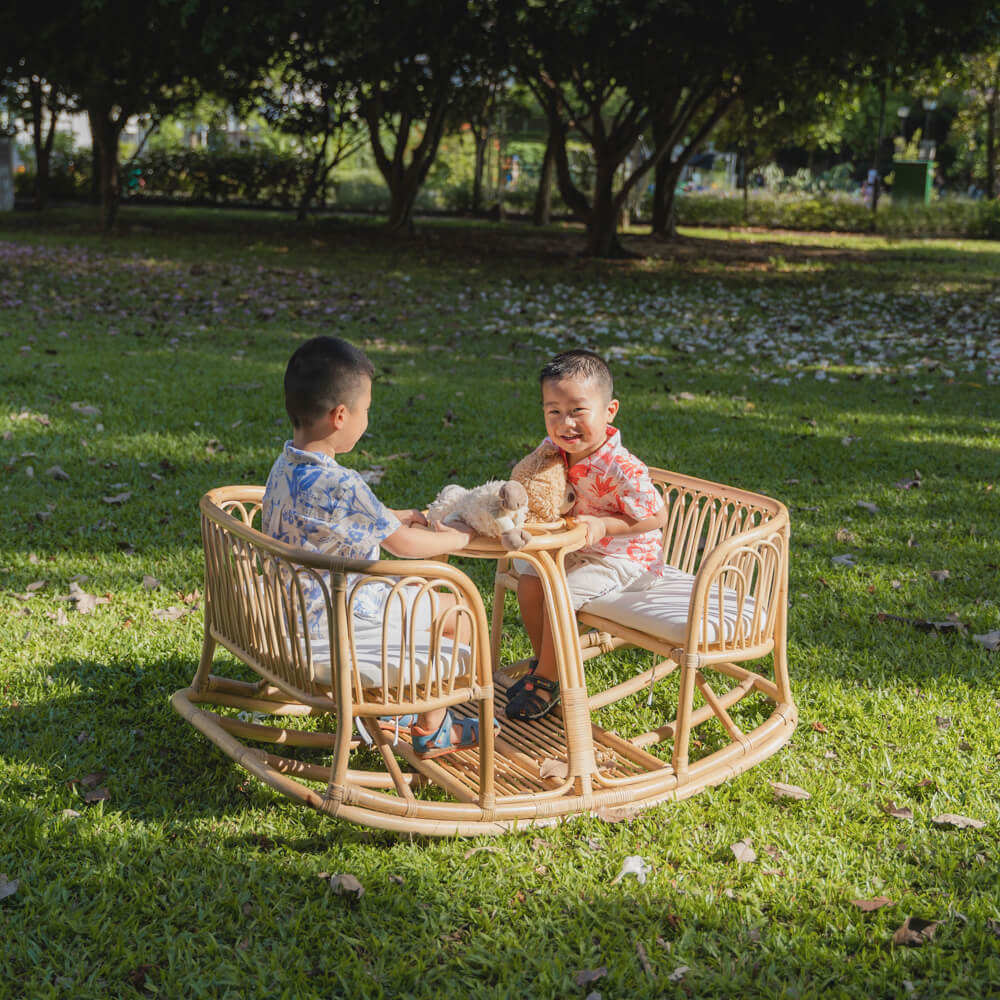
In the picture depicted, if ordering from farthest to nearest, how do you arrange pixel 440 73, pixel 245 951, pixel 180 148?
pixel 180 148 < pixel 440 73 < pixel 245 951

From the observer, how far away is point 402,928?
273cm

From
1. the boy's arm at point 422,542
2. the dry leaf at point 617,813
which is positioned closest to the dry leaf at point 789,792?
the dry leaf at point 617,813

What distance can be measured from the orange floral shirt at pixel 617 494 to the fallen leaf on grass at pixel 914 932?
56.9 inches

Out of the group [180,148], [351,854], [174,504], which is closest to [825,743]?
[351,854]

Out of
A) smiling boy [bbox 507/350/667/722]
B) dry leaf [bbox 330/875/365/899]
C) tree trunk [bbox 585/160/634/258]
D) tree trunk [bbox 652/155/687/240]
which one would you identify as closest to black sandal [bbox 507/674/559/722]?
smiling boy [bbox 507/350/667/722]

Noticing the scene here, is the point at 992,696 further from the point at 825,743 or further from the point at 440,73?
the point at 440,73

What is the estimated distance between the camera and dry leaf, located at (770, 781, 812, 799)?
3.39 m

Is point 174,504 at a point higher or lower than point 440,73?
lower

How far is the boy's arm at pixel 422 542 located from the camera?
10.0 ft

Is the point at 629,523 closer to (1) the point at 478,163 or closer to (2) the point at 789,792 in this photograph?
(2) the point at 789,792

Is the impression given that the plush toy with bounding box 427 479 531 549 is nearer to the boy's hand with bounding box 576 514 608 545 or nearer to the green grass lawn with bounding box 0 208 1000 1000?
the boy's hand with bounding box 576 514 608 545

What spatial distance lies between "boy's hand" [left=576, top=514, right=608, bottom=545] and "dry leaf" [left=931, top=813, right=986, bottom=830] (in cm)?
132

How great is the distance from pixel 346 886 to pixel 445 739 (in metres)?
0.74

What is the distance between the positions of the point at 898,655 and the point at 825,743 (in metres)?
0.84
